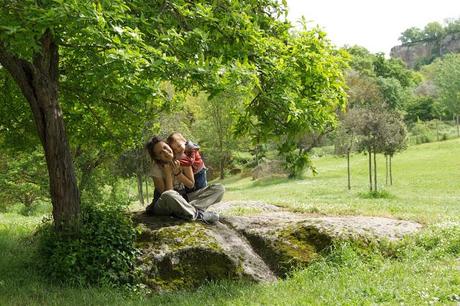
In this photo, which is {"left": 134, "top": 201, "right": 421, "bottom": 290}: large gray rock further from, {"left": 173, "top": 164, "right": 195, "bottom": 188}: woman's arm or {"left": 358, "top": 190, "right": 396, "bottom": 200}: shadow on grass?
{"left": 358, "top": 190, "right": 396, "bottom": 200}: shadow on grass

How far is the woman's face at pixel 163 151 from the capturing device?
960cm

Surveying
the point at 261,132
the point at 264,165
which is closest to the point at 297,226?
the point at 261,132

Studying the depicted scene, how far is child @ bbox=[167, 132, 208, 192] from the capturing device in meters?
9.89

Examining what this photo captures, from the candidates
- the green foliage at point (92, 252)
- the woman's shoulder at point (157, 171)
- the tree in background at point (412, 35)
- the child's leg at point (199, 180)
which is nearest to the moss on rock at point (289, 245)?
the child's leg at point (199, 180)

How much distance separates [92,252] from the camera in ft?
28.0

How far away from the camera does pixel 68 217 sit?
891 centimetres

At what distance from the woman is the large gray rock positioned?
210 millimetres

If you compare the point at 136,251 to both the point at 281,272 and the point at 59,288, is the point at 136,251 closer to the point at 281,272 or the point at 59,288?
the point at 59,288

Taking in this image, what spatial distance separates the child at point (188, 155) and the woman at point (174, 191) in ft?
0.46

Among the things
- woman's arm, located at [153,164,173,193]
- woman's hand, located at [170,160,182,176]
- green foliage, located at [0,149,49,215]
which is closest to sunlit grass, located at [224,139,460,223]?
green foliage, located at [0,149,49,215]

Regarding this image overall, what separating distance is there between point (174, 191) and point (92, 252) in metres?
2.00

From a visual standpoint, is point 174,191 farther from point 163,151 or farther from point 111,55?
point 111,55

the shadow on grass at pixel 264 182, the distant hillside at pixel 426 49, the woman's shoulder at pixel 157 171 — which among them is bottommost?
the shadow on grass at pixel 264 182

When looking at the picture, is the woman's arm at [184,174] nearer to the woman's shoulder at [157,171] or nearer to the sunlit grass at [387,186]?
the woman's shoulder at [157,171]
